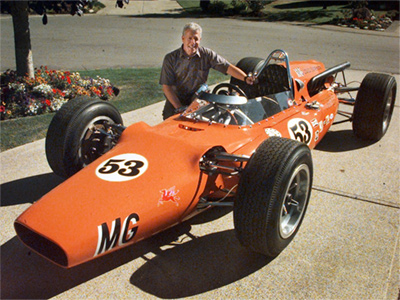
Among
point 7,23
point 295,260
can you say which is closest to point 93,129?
point 295,260

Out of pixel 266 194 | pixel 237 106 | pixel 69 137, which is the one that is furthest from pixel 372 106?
pixel 69 137

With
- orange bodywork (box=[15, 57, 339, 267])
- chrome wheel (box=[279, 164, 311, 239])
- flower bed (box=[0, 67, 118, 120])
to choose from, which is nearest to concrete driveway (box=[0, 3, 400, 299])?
chrome wheel (box=[279, 164, 311, 239])

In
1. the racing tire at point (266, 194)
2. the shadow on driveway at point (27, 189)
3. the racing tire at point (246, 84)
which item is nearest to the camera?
the racing tire at point (266, 194)

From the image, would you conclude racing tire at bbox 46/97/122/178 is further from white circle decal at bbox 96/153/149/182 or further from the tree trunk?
the tree trunk

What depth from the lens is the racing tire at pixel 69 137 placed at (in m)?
4.19

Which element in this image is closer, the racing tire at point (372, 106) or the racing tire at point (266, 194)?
the racing tire at point (266, 194)

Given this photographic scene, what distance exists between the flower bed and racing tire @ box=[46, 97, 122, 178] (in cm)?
275

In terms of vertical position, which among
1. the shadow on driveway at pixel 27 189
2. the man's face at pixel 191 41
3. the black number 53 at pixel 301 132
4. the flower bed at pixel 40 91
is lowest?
the shadow on driveway at pixel 27 189

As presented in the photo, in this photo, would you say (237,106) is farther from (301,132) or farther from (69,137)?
(69,137)

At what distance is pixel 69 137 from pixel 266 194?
6.67 ft

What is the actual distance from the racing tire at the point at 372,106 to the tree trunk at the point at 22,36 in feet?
16.9

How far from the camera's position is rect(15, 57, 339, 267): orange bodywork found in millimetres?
2979

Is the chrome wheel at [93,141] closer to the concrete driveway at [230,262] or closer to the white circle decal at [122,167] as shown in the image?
the concrete driveway at [230,262]

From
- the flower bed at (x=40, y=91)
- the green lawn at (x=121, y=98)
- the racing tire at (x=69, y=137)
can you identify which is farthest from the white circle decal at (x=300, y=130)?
the flower bed at (x=40, y=91)
